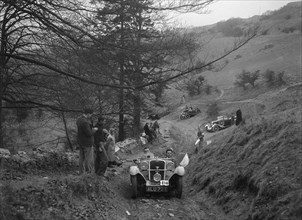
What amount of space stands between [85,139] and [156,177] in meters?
2.25

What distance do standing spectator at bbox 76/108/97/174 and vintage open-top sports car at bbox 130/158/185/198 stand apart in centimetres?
123

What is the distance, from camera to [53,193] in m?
6.99

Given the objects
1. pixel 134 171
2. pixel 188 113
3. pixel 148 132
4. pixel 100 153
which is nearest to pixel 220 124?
pixel 148 132

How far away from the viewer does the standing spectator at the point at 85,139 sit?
31.2 feet

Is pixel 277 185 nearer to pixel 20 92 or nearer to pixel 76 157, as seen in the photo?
pixel 76 157

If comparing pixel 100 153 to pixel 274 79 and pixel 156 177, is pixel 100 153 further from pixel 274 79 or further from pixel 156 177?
pixel 274 79

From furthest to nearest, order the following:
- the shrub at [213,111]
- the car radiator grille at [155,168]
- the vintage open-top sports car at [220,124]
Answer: the shrub at [213,111] < the vintage open-top sports car at [220,124] < the car radiator grille at [155,168]

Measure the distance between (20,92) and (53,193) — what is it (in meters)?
6.82

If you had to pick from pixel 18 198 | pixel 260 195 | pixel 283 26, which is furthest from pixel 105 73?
pixel 283 26

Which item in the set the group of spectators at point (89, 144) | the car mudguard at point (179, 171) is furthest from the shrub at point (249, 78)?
the car mudguard at point (179, 171)

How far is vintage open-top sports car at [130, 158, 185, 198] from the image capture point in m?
9.84

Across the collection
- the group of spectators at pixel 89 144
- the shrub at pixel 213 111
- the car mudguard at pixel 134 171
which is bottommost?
the shrub at pixel 213 111

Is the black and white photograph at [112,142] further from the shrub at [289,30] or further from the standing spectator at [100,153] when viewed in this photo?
the shrub at [289,30]

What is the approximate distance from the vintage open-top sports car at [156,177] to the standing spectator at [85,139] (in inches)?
48.5
